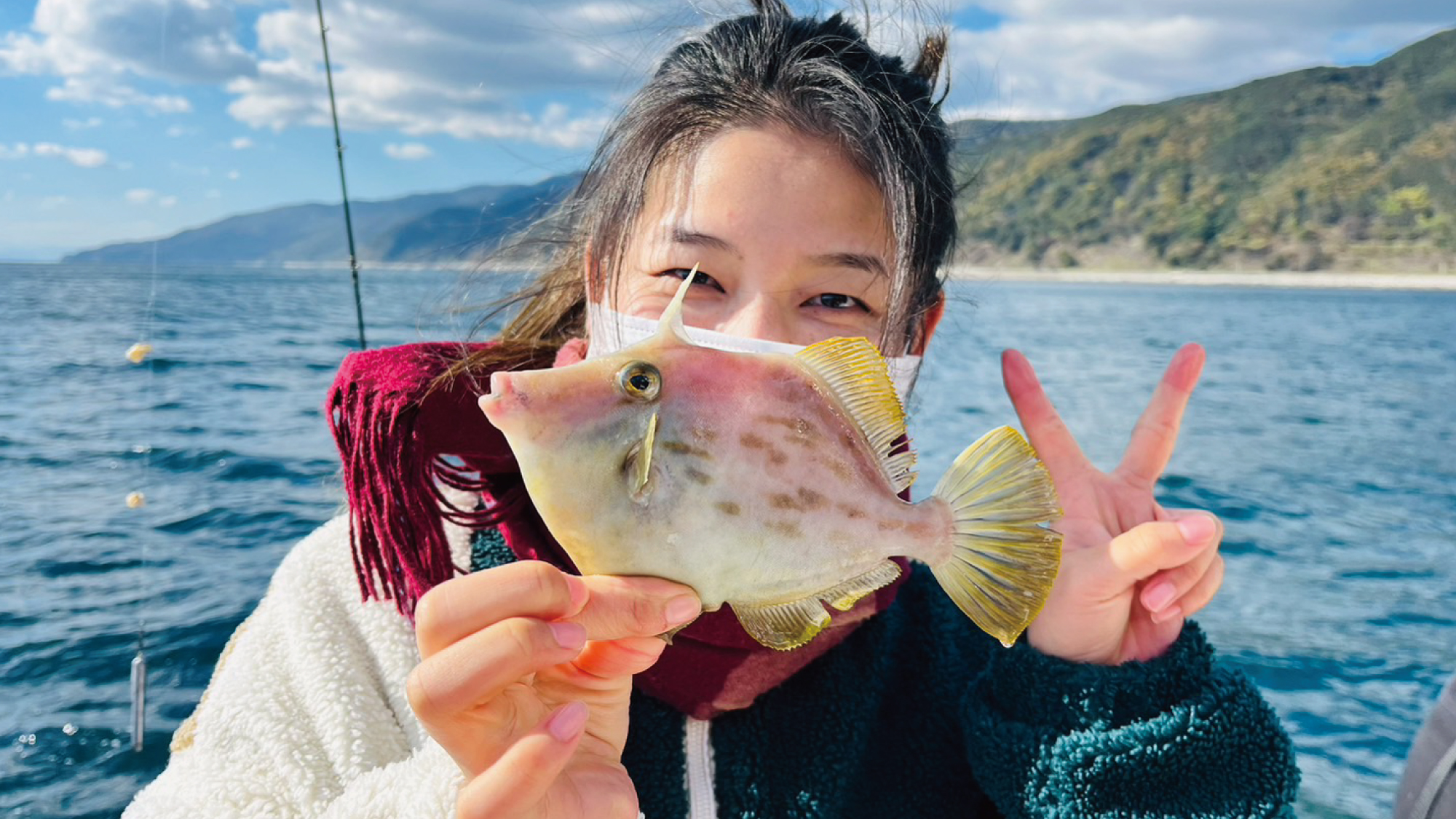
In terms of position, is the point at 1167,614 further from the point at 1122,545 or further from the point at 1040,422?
the point at 1040,422

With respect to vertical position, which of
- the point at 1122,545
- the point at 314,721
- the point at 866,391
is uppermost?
the point at 866,391

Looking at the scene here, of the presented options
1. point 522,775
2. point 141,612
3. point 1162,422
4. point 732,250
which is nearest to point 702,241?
point 732,250

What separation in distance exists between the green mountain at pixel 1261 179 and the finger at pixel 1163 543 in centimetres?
8662

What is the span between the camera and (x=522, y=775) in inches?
49.8

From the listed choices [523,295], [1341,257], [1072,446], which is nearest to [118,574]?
[523,295]

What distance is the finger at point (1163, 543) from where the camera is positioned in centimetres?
202

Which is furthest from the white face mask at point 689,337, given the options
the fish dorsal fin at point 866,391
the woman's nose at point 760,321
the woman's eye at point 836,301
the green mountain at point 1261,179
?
the green mountain at point 1261,179

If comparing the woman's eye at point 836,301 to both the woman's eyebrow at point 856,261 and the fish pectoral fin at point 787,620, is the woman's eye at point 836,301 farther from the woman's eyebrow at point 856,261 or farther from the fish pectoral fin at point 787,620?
the fish pectoral fin at point 787,620

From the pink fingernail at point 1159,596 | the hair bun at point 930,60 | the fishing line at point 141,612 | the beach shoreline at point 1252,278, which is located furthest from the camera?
the beach shoreline at point 1252,278

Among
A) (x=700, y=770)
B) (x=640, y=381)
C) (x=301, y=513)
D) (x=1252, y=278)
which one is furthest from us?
(x=1252, y=278)

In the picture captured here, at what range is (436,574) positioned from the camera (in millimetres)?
1962

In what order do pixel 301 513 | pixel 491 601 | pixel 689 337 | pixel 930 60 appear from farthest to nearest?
pixel 301 513 → pixel 930 60 → pixel 689 337 → pixel 491 601

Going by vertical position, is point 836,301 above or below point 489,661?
above

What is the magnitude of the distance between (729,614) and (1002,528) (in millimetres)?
894
